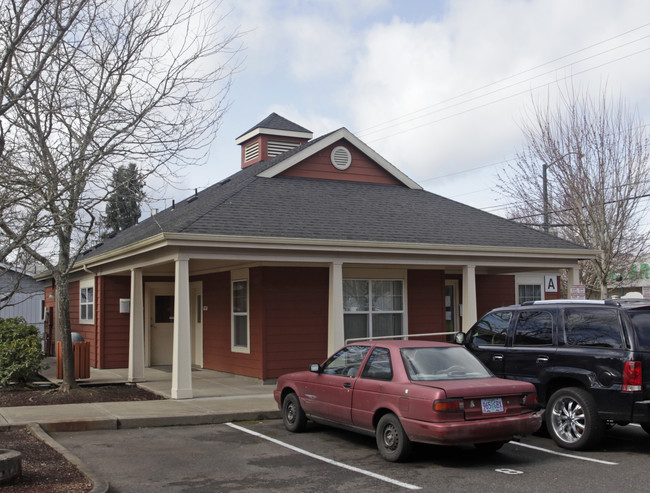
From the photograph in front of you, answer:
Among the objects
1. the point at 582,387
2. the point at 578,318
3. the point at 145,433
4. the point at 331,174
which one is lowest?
the point at 145,433

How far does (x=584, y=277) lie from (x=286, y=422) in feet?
66.5

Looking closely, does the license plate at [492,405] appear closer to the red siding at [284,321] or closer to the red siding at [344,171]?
the red siding at [284,321]

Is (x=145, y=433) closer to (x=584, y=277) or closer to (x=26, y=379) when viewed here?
(x=26, y=379)

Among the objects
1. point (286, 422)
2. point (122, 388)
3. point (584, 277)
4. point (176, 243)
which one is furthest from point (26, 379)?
point (584, 277)

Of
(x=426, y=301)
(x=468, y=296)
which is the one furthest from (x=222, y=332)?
(x=468, y=296)

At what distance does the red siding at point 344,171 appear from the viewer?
738 inches

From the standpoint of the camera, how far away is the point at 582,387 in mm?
9117

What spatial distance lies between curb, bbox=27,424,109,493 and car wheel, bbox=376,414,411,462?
10.5 feet

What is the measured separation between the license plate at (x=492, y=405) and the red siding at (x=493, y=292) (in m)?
12.3

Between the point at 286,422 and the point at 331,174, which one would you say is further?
the point at 331,174

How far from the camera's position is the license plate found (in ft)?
26.3

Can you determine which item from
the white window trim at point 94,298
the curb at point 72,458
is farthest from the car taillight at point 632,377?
the white window trim at point 94,298

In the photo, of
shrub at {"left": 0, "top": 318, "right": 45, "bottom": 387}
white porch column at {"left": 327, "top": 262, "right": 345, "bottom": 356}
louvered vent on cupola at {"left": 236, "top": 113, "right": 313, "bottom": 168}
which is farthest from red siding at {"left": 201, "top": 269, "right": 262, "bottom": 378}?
louvered vent on cupola at {"left": 236, "top": 113, "right": 313, "bottom": 168}

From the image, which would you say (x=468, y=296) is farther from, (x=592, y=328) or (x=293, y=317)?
(x=592, y=328)
